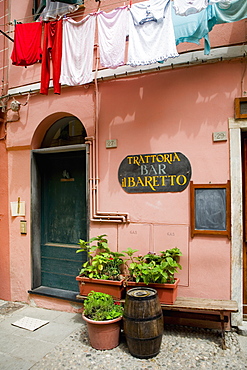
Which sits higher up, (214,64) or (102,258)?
(214,64)

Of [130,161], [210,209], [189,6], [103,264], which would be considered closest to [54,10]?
[189,6]

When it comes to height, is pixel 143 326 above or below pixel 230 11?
below

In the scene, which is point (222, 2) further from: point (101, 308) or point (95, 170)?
point (101, 308)

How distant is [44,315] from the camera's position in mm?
4957

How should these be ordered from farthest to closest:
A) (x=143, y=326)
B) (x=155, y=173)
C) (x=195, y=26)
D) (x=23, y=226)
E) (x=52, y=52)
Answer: (x=23, y=226) → (x=52, y=52) → (x=155, y=173) → (x=195, y=26) → (x=143, y=326)

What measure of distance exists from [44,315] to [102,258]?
1627 millimetres

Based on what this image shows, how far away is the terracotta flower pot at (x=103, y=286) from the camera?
13.5 feet

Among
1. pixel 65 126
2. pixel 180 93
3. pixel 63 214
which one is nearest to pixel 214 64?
pixel 180 93

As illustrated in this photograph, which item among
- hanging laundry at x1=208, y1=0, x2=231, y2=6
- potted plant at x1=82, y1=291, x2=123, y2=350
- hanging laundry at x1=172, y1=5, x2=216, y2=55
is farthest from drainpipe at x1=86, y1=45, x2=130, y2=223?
hanging laundry at x1=208, y1=0, x2=231, y2=6

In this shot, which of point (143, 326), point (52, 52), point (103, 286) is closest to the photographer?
point (143, 326)

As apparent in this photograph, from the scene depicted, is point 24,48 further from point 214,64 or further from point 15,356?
point 15,356

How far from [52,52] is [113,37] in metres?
1.16

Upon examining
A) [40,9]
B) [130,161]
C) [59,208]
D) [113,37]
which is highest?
[40,9]

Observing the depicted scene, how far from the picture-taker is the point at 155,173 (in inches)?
178
